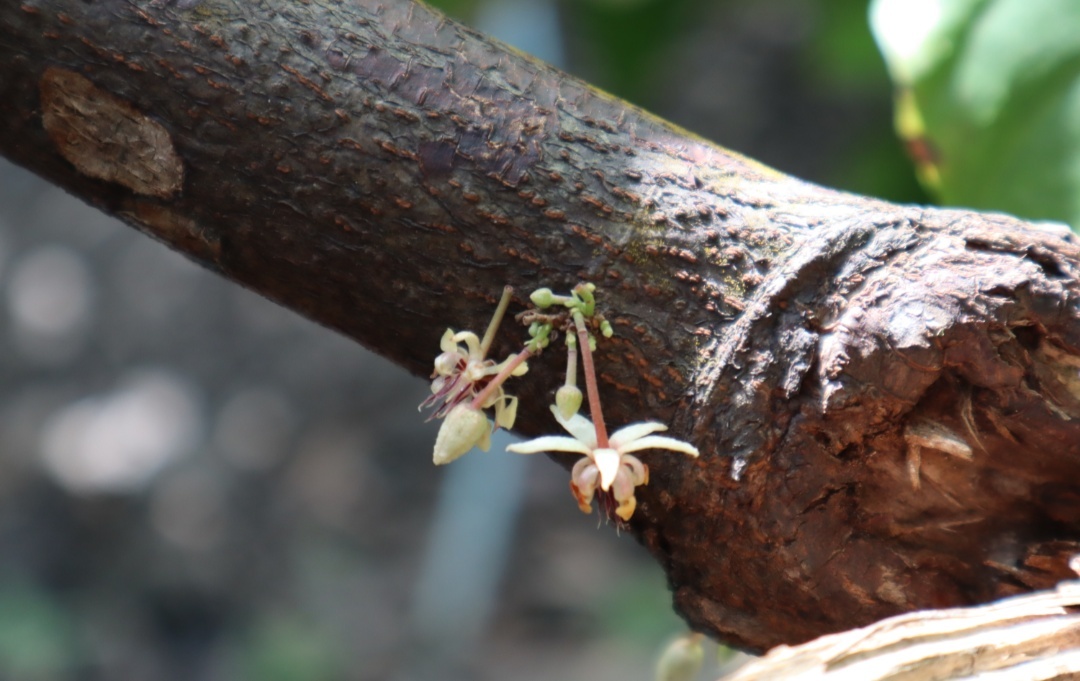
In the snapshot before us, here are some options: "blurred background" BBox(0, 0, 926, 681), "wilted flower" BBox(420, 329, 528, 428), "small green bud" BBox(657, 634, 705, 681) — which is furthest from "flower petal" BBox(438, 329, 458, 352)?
"blurred background" BBox(0, 0, 926, 681)

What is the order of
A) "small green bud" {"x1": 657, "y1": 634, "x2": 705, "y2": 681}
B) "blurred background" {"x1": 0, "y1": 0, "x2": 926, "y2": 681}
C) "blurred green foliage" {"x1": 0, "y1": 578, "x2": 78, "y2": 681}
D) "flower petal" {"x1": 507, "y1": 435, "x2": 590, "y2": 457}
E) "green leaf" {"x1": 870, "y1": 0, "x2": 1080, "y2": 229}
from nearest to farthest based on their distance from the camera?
"flower petal" {"x1": 507, "y1": 435, "x2": 590, "y2": 457}, "small green bud" {"x1": 657, "y1": 634, "x2": 705, "y2": 681}, "green leaf" {"x1": 870, "y1": 0, "x2": 1080, "y2": 229}, "blurred green foliage" {"x1": 0, "y1": 578, "x2": 78, "y2": 681}, "blurred background" {"x1": 0, "y1": 0, "x2": 926, "y2": 681}

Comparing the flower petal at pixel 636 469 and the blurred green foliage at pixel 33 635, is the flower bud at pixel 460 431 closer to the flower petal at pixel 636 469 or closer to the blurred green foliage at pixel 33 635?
the flower petal at pixel 636 469

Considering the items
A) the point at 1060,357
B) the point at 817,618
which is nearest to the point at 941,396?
the point at 1060,357

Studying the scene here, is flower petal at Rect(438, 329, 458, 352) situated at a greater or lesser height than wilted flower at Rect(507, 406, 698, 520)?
greater

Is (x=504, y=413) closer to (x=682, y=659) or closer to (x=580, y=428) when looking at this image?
(x=580, y=428)

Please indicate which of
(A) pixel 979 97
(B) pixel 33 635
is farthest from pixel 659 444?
(B) pixel 33 635

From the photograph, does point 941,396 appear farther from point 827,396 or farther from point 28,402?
point 28,402

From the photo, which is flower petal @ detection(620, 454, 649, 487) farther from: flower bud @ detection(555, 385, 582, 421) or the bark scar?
the bark scar
